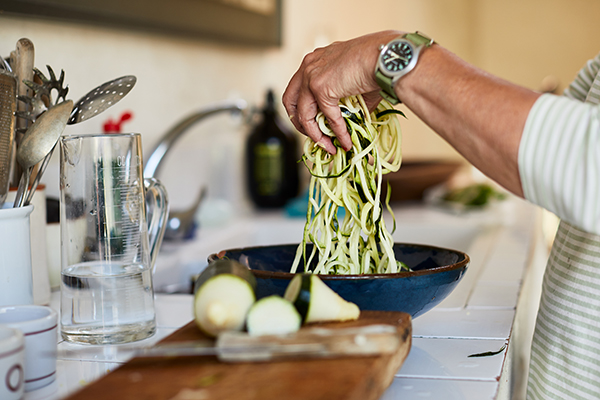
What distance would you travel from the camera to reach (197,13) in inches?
64.9

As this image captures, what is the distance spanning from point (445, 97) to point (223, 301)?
0.30 m

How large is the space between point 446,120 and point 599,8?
5790mm

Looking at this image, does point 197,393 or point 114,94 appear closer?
point 197,393

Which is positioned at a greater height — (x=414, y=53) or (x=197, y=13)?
(x=197, y=13)

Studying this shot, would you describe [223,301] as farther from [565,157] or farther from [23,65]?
[23,65]

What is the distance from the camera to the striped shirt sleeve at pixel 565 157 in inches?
23.4

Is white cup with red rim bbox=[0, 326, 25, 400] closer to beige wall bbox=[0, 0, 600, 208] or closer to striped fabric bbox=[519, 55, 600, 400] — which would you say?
striped fabric bbox=[519, 55, 600, 400]

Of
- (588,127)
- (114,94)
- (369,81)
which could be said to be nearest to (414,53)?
(369,81)

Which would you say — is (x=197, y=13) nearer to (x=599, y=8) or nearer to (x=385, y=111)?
(x=385, y=111)

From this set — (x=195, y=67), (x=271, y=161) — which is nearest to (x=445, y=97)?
(x=195, y=67)

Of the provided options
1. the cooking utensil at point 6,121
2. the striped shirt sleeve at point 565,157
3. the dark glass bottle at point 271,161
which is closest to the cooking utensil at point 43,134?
the cooking utensil at point 6,121

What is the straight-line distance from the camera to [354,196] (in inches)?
33.3

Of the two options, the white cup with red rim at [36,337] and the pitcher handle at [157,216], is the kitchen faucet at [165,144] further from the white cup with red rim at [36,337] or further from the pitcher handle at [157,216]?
the white cup with red rim at [36,337]

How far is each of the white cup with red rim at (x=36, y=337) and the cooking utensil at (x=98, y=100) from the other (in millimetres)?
271
